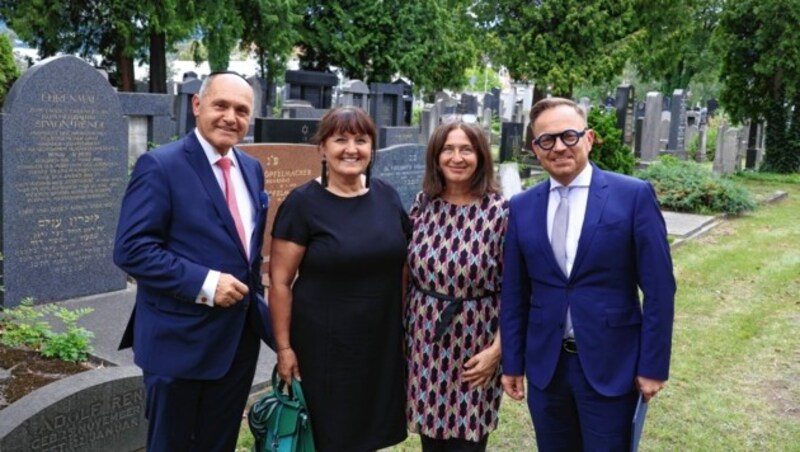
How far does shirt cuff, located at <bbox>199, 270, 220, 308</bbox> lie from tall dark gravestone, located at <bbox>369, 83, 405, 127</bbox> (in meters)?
15.8

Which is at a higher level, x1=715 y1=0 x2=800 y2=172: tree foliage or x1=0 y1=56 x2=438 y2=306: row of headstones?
x1=715 y1=0 x2=800 y2=172: tree foliage

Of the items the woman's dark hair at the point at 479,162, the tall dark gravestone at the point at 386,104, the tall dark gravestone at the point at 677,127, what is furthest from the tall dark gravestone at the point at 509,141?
the woman's dark hair at the point at 479,162

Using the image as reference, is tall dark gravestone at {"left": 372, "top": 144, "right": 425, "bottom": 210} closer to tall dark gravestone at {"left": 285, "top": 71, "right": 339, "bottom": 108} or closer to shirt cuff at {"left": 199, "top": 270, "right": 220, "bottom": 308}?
shirt cuff at {"left": 199, "top": 270, "right": 220, "bottom": 308}

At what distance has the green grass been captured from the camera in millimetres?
4703

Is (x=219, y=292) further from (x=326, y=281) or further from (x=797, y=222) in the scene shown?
(x=797, y=222)

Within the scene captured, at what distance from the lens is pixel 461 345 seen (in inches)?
119

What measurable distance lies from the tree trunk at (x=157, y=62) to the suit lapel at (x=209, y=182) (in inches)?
718

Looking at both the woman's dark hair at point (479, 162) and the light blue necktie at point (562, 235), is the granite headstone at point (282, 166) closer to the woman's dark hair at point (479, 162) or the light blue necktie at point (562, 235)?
the woman's dark hair at point (479, 162)

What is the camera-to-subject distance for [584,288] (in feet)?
9.06

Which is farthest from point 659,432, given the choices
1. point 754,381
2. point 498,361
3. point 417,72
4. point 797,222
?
point 417,72

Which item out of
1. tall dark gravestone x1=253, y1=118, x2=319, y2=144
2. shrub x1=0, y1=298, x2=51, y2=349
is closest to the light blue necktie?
shrub x1=0, y1=298, x2=51, y2=349

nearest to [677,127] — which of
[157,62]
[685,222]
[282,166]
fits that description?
[685,222]

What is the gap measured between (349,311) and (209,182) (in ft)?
2.30

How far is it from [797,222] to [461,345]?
42.4 feet
